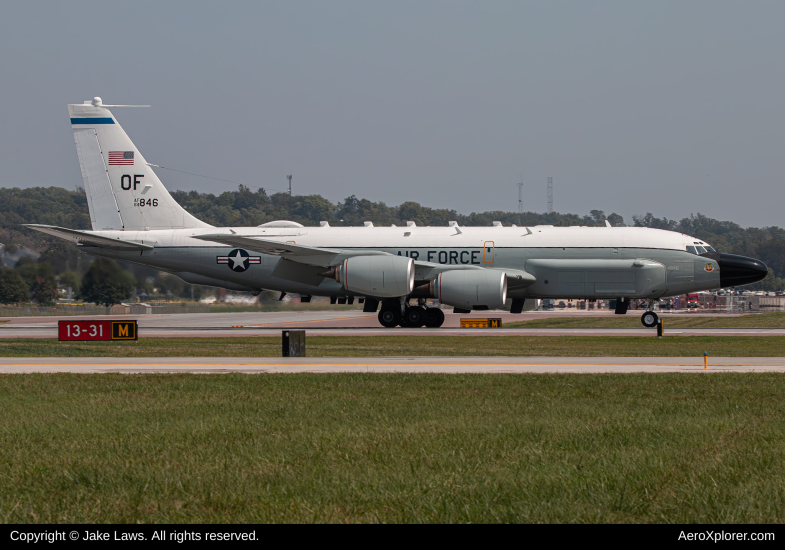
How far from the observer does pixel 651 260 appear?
41.6 m

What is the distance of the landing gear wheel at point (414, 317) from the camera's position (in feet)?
142

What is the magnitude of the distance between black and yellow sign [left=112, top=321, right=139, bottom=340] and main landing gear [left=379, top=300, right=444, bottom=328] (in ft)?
45.1

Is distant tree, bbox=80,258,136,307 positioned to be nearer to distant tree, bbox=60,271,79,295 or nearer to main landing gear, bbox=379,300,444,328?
distant tree, bbox=60,271,79,295

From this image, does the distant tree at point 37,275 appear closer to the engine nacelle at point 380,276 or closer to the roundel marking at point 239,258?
the roundel marking at point 239,258

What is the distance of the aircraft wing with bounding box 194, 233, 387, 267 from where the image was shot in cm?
4116

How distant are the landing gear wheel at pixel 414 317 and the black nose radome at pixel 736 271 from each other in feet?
47.5

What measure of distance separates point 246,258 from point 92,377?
26.2m

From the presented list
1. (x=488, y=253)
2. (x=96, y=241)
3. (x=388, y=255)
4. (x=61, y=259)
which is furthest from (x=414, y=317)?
(x=61, y=259)

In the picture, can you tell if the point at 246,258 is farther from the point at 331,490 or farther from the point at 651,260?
the point at 331,490

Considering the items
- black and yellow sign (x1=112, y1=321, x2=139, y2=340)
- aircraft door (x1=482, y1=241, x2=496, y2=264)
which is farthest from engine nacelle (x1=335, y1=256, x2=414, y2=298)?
black and yellow sign (x1=112, y1=321, x2=139, y2=340)

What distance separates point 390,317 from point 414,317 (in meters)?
1.24

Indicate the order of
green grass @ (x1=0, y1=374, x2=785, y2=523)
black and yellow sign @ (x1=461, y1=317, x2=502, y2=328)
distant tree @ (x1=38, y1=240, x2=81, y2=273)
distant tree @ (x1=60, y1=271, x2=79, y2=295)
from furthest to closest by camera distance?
distant tree @ (x1=38, y1=240, x2=81, y2=273) < distant tree @ (x1=60, y1=271, x2=79, y2=295) < black and yellow sign @ (x1=461, y1=317, x2=502, y2=328) < green grass @ (x1=0, y1=374, x2=785, y2=523)

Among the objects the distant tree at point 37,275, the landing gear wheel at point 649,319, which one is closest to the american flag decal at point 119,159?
the distant tree at point 37,275
